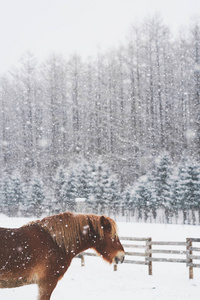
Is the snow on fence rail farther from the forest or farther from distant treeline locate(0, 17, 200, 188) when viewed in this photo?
distant treeline locate(0, 17, 200, 188)

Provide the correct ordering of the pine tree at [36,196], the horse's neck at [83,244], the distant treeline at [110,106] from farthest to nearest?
the distant treeline at [110,106] < the pine tree at [36,196] < the horse's neck at [83,244]

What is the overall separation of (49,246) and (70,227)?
41 cm

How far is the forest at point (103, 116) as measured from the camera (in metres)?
29.2

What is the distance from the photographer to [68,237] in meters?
4.17

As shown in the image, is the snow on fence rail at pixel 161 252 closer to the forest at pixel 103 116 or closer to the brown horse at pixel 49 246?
the brown horse at pixel 49 246

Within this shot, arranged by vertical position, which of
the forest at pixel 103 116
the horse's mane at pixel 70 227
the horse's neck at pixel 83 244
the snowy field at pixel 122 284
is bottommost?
the snowy field at pixel 122 284

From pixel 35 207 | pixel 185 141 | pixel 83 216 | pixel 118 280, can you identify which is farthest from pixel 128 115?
pixel 83 216

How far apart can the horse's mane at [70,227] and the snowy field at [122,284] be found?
2.76 metres

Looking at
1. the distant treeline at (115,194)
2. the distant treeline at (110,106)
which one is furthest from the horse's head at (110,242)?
the distant treeline at (110,106)

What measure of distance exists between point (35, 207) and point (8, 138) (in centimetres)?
1551

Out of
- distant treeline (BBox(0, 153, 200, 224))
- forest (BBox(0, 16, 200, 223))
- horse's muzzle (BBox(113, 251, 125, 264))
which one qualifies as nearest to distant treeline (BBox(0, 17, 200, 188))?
forest (BBox(0, 16, 200, 223))

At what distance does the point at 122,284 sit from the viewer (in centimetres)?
752

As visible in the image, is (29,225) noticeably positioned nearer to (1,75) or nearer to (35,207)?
(35,207)

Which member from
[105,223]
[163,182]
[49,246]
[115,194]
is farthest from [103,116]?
[49,246]
